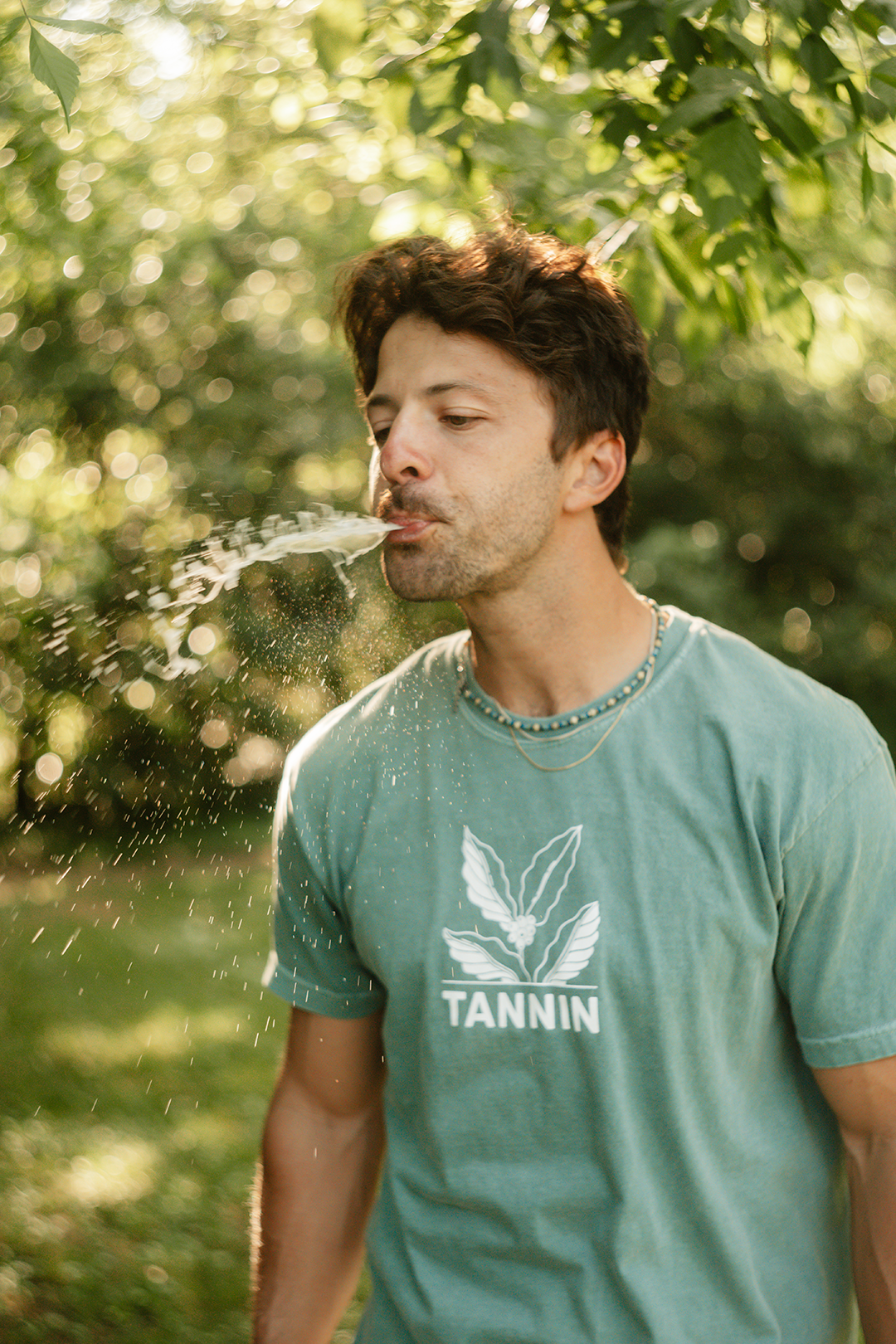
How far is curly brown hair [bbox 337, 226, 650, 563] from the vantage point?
1.75 meters

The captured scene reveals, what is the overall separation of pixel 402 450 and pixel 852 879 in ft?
2.87

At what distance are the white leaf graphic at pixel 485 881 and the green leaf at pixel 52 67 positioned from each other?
3.75 feet

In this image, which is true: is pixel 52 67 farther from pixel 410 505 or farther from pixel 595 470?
pixel 595 470

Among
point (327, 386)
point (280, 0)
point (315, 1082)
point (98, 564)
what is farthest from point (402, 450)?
point (327, 386)

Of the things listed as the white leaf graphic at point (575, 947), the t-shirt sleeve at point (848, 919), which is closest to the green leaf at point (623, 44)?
the t-shirt sleeve at point (848, 919)

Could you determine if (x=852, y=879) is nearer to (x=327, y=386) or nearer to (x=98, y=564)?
(x=98, y=564)

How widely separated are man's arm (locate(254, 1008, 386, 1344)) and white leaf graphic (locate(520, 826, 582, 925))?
0.43 metres

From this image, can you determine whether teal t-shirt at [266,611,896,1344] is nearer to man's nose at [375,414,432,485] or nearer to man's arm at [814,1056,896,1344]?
man's arm at [814,1056,896,1344]

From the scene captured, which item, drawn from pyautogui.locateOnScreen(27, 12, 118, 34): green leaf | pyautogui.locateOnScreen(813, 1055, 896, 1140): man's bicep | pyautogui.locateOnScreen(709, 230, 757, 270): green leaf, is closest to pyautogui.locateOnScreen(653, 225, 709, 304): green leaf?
pyautogui.locateOnScreen(709, 230, 757, 270): green leaf

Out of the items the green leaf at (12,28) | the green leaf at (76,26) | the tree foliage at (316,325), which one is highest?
the green leaf at (76,26)

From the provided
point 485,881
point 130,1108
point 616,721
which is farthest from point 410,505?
point 130,1108

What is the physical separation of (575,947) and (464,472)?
0.71 m

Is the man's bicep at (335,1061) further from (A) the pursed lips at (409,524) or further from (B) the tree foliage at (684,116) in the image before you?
(B) the tree foliage at (684,116)

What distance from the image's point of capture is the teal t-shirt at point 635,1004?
1.50m
